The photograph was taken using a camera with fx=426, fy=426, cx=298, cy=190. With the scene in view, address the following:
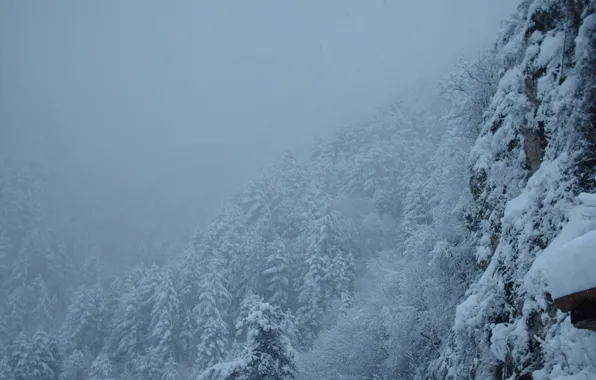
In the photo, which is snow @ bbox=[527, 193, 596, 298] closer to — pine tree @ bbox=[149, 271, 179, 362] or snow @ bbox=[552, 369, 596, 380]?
snow @ bbox=[552, 369, 596, 380]

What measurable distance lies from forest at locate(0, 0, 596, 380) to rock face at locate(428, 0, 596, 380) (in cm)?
4

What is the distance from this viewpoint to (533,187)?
25.9ft

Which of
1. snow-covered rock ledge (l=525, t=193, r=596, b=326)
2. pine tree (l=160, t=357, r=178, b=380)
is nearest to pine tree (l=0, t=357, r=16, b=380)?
pine tree (l=160, t=357, r=178, b=380)

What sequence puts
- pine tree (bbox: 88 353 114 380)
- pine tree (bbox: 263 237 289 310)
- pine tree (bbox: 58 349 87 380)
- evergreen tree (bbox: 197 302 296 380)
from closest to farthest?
evergreen tree (bbox: 197 302 296 380), pine tree (bbox: 88 353 114 380), pine tree (bbox: 263 237 289 310), pine tree (bbox: 58 349 87 380)

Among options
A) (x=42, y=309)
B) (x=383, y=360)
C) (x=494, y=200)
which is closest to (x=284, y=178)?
(x=42, y=309)

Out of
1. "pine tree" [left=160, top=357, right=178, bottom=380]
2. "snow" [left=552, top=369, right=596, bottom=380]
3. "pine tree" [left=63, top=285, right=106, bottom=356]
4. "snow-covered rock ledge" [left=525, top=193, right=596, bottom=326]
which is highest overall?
"snow-covered rock ledge" [left=525, top=193, right=596, bottom=326]

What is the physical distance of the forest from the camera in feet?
23.6

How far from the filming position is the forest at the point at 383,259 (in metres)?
7.18

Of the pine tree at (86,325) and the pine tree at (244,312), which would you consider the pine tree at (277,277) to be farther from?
the pine tree at (86,325)

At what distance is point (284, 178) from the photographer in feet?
215

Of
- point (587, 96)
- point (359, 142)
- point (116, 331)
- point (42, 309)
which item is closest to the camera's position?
point (587, 96)

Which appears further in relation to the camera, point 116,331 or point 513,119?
point 116,331

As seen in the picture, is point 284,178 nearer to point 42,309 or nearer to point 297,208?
point 297,208

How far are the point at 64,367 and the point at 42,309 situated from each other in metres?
26.2
